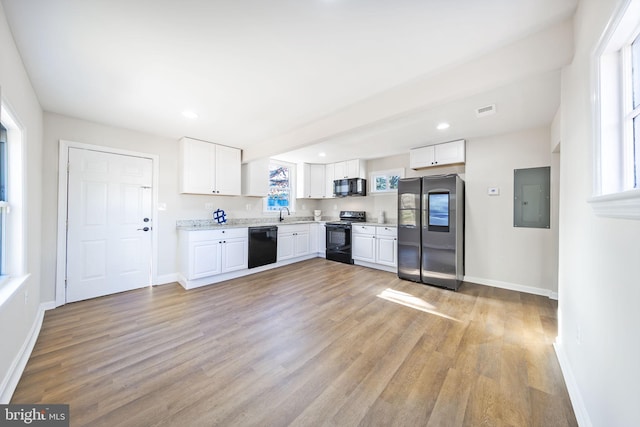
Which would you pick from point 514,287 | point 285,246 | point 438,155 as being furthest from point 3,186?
point 514,287

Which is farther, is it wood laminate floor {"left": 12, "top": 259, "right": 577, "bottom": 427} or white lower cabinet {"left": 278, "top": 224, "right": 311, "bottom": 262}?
white lower cabinet {"left": 278, "top": 224, "right": 311, "bottom": 262}

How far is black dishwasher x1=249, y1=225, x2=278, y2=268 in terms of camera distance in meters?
4.21

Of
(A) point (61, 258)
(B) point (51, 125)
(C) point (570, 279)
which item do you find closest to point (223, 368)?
(C) point (570, 279)

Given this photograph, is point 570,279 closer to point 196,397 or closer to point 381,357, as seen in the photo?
point 381,357

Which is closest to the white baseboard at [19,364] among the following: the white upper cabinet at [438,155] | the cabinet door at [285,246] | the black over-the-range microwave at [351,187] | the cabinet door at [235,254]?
the cabinet door at [235,254]

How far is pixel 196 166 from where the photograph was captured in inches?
150

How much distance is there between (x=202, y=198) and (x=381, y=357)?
3743 millimetres

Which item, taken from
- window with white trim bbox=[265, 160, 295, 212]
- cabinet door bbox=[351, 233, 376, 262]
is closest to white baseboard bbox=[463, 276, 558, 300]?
cabinet door bbox=[351, 233, 376, 262]

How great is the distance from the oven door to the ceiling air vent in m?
2.99

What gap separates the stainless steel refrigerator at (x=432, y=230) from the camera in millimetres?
3477

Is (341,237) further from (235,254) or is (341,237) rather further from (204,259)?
(204,259)

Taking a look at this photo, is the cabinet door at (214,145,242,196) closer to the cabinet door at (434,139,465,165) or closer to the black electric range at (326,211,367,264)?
the black electric range at (326,211,367,264)

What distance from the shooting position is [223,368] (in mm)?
1754

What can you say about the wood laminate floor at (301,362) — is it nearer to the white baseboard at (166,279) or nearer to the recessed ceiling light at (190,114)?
the white baseboard at (166,279)
